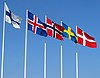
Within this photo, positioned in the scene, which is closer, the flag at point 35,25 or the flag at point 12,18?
the flag at point 12,18

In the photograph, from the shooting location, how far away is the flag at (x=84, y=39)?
47.3 metres

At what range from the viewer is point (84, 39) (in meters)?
47.6

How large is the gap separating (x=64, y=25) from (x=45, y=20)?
2549 mm

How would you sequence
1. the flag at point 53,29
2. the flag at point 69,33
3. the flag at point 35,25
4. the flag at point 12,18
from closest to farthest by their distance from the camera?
the flag at point 12,18 → the flag at point 35,25 → the flag at point 53,29 → the flag at point 69,33

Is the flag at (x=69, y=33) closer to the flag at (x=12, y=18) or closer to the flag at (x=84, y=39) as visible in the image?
the flag at (x=84, y=39)

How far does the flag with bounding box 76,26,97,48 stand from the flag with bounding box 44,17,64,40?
2101mm

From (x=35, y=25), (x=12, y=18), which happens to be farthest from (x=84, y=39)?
(x=12, y=18)

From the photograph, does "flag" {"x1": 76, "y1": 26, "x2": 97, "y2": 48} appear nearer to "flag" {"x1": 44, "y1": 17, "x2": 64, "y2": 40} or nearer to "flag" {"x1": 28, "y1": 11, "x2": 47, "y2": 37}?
"flag" {"x1": 44, "y1": 17, "x2": 64, "y2": 40}

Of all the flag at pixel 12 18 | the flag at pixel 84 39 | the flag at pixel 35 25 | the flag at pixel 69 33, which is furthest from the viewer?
the flag at pixel 84 39

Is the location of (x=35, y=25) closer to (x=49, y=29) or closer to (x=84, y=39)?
(x=49, y=29)

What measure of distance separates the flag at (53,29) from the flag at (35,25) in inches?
41.7

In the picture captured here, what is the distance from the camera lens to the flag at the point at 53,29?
45719 mm

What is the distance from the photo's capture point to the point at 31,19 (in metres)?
43.7

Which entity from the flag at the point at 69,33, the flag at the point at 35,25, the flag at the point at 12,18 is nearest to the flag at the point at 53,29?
the flag at the point at 69,33
